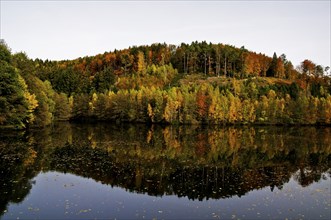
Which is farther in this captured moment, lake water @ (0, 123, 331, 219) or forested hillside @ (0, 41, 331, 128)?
forested hillside @ (0, 41, 331, 128)

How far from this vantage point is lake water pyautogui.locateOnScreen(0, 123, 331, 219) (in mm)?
23031

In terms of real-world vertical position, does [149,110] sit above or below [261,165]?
above

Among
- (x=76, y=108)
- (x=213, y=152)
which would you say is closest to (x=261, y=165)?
(x=213, y=152)

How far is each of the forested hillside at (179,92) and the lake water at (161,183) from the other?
91.8ft

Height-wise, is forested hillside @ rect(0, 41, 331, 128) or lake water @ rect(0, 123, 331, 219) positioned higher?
forested hillside @ rect(0, 41, 331, 128)

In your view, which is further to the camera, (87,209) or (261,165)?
(261,165)

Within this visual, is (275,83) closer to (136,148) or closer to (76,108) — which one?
(76,108)

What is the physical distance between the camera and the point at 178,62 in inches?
7672

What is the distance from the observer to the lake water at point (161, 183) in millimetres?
23031

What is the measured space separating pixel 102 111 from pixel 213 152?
308 feet

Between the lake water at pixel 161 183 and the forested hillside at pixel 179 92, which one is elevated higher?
the forested hillside at pixel 179 92

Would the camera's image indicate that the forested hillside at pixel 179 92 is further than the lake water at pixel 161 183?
Yes

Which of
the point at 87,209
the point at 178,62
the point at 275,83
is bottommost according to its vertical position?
the point at 87,209

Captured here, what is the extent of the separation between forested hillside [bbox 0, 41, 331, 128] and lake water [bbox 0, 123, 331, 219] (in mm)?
27972
